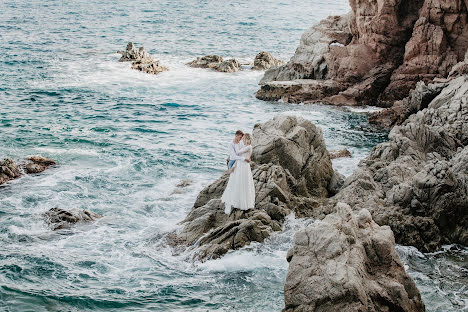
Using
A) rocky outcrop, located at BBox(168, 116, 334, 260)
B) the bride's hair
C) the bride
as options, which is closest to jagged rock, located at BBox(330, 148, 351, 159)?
rocky outcrop, located at BBox(168, 116, 334, 260)

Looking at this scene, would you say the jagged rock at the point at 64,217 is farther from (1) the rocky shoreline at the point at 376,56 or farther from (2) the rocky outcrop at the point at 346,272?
(1) the rocky shoreline at the point at 376,56

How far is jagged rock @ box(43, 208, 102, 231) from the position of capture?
18.1 meters

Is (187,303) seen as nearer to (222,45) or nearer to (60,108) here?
(60,108)

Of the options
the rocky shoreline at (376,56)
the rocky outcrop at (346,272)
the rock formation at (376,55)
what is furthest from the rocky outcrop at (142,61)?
the rocky outcrop at (346,272)

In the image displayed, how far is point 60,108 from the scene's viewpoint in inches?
1316

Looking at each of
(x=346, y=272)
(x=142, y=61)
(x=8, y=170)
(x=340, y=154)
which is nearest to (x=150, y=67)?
(x=142, y=61)

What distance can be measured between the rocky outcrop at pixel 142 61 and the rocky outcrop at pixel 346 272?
3309 centimetres

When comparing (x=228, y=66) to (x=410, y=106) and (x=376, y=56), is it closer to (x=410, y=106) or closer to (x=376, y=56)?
(x=376, y=56)

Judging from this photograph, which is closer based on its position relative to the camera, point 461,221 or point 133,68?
point 461,221

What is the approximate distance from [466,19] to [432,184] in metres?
18.2

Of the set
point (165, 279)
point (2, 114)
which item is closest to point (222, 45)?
point (2, 114)

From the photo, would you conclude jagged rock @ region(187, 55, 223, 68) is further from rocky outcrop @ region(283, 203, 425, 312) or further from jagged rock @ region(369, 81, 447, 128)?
rocky outcrop @ region(283, 203, 425, 312)

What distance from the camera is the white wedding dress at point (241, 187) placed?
15977 millimetres

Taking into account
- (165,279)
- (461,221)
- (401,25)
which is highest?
(401,25)
